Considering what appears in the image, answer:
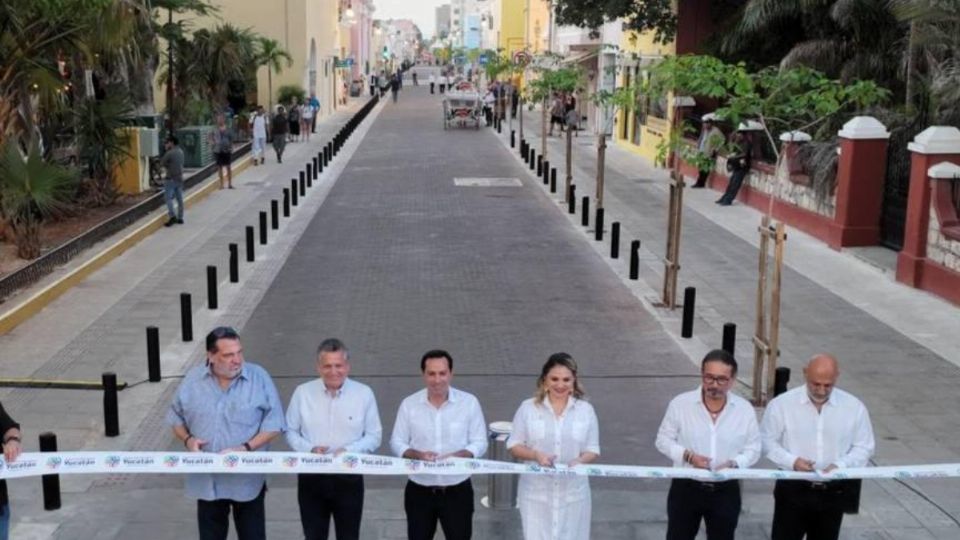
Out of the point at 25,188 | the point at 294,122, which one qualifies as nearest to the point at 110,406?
the point at 25,188

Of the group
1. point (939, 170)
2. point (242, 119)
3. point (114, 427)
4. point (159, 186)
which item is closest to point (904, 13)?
point (939, 170)

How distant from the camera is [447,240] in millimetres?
19344

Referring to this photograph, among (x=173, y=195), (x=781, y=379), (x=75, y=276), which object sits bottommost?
(x=75, y=276)

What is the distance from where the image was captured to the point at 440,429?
6105mm

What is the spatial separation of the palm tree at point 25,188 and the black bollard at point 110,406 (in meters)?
7.46

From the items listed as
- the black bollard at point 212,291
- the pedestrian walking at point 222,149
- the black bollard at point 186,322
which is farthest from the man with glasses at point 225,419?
the pedestrian walking at point 222,149

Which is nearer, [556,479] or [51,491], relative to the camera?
[556,479]

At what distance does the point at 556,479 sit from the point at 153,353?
5.89 meters

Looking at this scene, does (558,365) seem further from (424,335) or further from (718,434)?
(424,335)

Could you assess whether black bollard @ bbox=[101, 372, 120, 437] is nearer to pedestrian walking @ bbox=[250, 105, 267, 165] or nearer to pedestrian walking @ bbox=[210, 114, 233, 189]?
pedestrian walking @ bbox=[210, 114, 233, 189]

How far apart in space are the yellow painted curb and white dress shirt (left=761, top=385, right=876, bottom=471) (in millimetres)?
9448

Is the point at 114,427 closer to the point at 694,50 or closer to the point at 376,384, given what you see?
the point at 376,384

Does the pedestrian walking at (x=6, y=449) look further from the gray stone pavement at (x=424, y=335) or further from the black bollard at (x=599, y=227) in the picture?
the black bollard at (x=599, y=227)

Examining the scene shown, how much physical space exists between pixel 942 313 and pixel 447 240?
8355 mm
